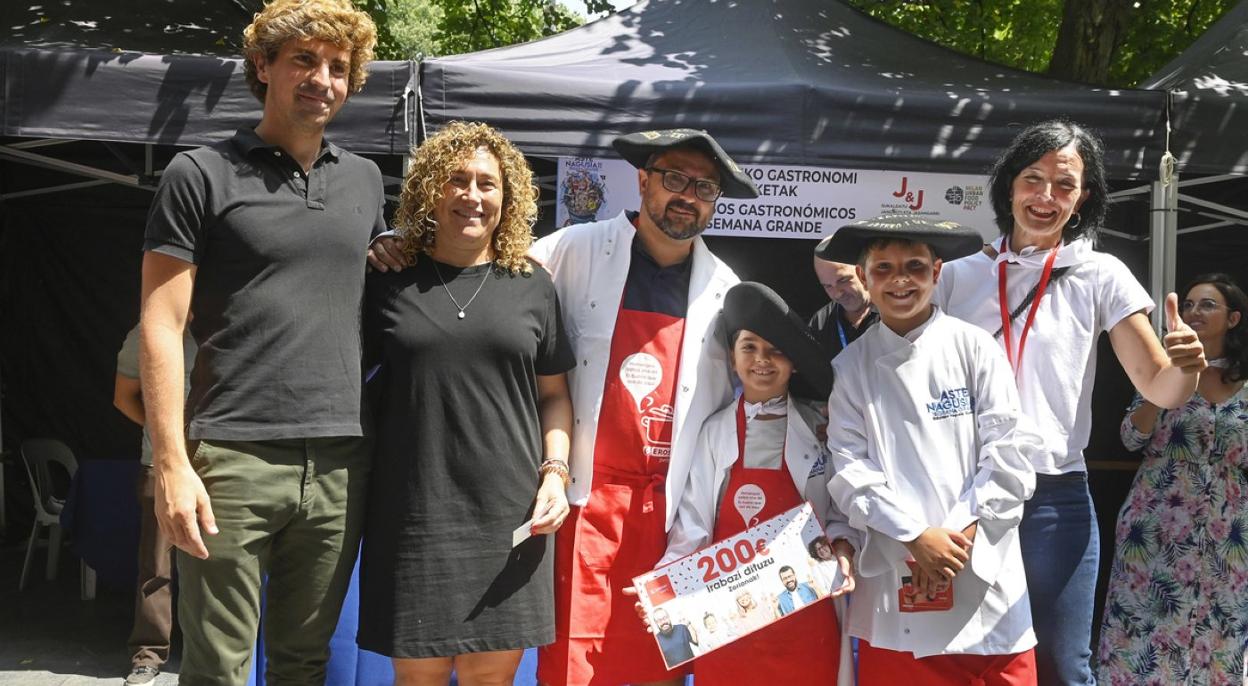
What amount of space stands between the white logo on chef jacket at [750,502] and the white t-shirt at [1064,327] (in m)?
0.75

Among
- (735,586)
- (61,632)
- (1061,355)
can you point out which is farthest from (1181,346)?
(61,632)

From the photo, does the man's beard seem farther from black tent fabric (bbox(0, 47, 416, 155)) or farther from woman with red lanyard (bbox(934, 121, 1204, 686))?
black tent fabric (bbox(0, 47, 416, 155))

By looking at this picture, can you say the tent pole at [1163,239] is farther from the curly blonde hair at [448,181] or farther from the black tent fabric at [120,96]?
the black tent fabric at [120,96]

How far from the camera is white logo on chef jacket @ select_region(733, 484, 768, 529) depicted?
2.88 meters

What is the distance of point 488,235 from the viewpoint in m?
2.78

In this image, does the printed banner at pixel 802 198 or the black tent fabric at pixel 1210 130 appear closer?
the black tent fabric at pixel 1210 130

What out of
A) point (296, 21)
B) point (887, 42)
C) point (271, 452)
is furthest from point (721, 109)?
point (271, 452)

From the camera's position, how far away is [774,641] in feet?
9.38

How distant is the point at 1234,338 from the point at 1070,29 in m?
4.18

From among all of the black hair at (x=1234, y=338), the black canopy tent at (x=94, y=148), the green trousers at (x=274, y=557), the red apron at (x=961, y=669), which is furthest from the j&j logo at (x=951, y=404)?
the black canopy tent at (x=94, y=148)

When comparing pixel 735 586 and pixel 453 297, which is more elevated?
pixel 453 297

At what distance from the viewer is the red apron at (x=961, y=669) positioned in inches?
109

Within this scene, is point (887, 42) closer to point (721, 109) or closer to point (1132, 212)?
point (721, 109)

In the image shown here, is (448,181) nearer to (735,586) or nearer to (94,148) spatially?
(735,586)
